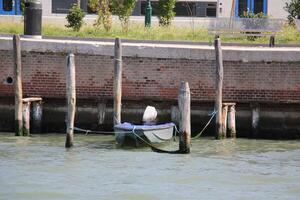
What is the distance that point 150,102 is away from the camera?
86.6 feet

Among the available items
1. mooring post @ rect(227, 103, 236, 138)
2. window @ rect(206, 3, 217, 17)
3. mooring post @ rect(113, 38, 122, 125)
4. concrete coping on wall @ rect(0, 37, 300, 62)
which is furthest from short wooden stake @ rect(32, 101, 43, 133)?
window @ rect(206, 3, 217, 17)

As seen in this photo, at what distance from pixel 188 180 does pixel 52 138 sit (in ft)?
19.9

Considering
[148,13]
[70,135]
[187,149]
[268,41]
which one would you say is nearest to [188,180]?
[187,149]

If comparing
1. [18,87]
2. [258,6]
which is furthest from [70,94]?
[258,6]

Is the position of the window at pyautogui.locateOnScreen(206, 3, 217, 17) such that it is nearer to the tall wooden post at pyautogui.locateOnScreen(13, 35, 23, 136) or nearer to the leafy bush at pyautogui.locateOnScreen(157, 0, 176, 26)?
the leafy bush at pyautogui.locateOnScreen(157, 0, 176, 26)

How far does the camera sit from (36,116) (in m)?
26.3

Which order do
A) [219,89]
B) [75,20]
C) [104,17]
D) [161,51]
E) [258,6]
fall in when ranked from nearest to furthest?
[219,89], [161,51], [75,20], [104,17], [258,6]

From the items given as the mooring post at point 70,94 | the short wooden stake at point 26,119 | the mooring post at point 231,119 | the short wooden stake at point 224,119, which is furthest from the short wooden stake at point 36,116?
the mooring post at point 231,119

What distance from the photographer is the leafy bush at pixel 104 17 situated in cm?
3712

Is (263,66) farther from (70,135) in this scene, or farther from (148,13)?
(148,13)

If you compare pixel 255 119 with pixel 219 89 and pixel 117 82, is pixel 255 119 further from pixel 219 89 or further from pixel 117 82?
pixel 117 82

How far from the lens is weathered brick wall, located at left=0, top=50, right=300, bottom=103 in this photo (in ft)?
85.9

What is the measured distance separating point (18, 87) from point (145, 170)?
536cm

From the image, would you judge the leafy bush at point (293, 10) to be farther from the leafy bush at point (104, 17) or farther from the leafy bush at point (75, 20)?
the leafy bush at point (75, 20)
